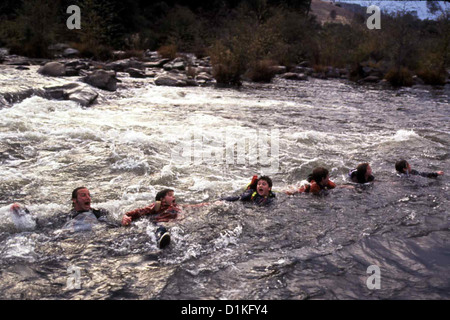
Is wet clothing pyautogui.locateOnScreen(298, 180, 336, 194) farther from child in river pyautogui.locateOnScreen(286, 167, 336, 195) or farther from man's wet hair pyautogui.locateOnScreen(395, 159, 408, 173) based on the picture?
man's wet hair pyautogui.locateOnScreen(395, 159, 408, 173)

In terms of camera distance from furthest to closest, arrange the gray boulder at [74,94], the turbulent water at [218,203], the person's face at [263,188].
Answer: the gray boulder at [74,94]
the person's face at [263,188]
the turbulent water at [218,203]

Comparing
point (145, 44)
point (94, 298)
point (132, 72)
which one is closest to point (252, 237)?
point (94, 298)

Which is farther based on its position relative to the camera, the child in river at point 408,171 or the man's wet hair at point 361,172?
the child in river at point 408,171

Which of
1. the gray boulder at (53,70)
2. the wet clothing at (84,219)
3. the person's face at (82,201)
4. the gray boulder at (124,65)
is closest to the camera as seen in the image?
the wet clothing at (84,219)

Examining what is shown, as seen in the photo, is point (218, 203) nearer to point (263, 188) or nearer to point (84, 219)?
point (263, 188)

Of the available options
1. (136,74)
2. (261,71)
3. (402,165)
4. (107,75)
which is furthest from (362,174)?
(136,74)

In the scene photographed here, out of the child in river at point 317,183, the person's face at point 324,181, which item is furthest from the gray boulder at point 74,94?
the person's face at point 324,181

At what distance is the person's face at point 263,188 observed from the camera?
4.79m

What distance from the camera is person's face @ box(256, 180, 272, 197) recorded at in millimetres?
4785

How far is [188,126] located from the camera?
319 inches

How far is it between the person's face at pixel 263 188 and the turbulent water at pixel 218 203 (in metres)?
0.21

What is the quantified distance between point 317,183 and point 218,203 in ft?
4.71

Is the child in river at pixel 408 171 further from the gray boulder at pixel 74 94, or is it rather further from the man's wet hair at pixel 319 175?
the gray boulder at pixel 74 94

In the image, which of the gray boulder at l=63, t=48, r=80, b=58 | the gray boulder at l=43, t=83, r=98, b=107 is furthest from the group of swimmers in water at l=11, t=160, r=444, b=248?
the gray boulder at l=63, t=48, r=80, b=58
